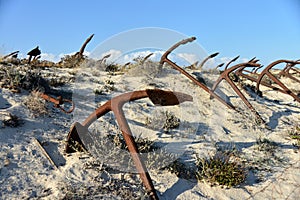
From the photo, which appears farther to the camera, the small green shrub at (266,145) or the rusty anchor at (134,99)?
the small green shrub at (266,145)

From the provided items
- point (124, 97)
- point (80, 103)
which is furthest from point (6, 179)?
point (80, 103)

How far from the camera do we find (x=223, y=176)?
3734mm

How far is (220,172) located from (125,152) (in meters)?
1.30

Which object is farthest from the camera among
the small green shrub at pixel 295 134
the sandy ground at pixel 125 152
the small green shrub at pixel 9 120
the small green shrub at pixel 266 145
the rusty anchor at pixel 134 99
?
the small green shrub at pixel 295 134

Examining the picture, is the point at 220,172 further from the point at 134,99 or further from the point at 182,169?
the point at 134,99

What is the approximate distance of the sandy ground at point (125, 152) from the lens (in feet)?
10.4

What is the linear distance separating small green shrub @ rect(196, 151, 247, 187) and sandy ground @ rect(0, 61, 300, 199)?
0.09 metres

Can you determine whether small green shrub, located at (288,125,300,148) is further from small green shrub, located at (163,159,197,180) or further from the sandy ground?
small green shrub, located at (163,159,197,180)

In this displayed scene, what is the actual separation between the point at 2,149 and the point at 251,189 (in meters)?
3.24

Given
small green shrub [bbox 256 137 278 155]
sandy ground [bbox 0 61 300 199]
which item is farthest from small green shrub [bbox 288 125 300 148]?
small green shrub [bbox 256 137 278 155]

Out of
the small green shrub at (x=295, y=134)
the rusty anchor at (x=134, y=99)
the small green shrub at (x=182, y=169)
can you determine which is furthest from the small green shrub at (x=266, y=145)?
the rusty anchor at (x=134, y=99)

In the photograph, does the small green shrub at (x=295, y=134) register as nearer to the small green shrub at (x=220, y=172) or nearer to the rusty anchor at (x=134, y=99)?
the small green shrub at (x=220, y=172)

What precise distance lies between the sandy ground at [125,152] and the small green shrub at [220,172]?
86 mm

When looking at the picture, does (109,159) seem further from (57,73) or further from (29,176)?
(57,73)
